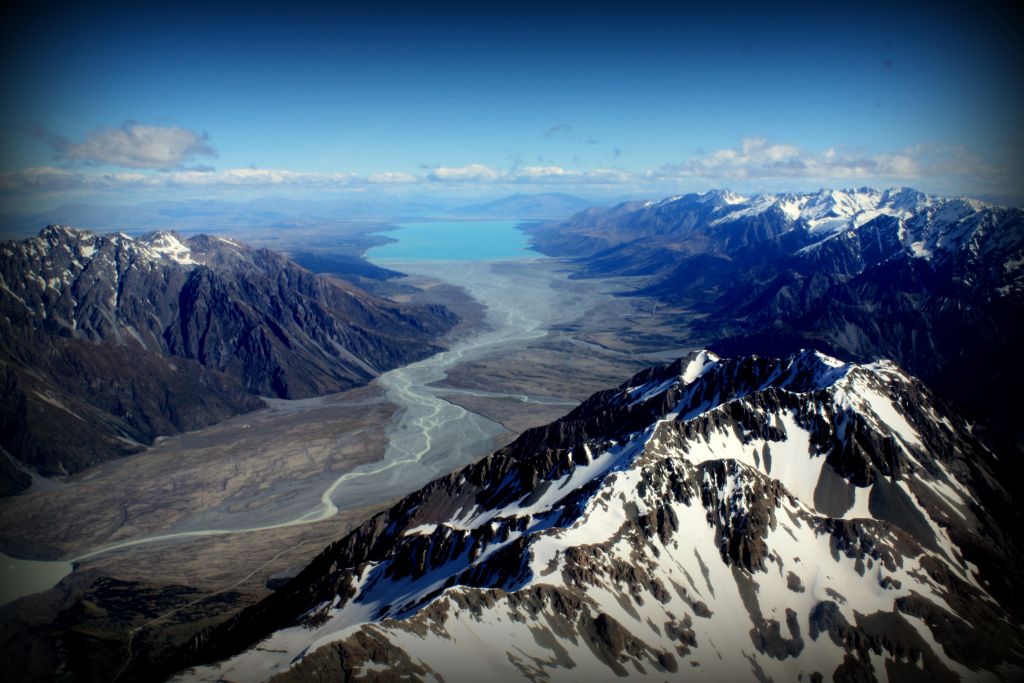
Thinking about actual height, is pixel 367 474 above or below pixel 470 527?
below

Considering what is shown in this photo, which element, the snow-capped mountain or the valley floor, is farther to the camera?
the valley floor

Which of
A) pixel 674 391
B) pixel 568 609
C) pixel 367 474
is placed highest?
pixel 674 391

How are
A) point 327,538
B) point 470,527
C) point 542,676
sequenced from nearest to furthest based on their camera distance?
point 542,676
point 470,527
point 327,538

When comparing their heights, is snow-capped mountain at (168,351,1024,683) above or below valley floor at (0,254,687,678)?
above

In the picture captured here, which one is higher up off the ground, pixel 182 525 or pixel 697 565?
pixel 697 565

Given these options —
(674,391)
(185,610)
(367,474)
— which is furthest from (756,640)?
(367,474)

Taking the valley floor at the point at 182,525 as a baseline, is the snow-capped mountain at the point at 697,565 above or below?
above

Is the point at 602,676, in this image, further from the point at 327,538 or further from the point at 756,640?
the point at 327,538

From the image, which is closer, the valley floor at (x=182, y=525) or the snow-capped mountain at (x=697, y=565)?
the snow-capped mountain at (x=697, y=565)
